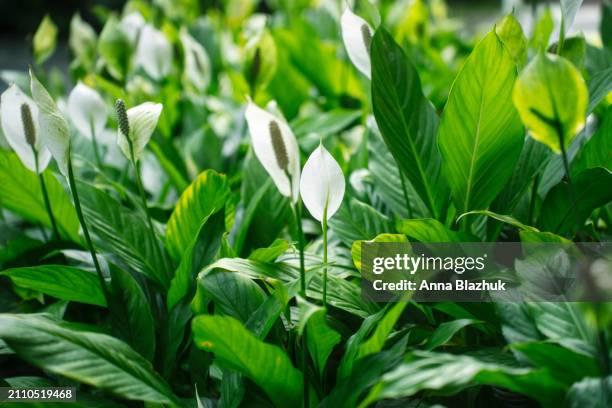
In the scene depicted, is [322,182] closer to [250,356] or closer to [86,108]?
[250,356]

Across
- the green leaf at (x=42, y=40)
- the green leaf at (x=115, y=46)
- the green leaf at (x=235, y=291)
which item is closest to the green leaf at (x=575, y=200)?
the green leaf at (x=235, y=291)

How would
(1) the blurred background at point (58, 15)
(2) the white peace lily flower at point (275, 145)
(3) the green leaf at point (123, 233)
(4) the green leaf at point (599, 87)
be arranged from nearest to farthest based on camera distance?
(2) the white peace lily flower at point (275, 145)
(4) the green leaf at point (599, 87)
(3) the green leaf at point (123, 233)
(1) the blurred background at point (58, 15)

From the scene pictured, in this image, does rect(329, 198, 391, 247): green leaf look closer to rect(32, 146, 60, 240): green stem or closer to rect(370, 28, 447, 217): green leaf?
rect(370, 28, 447, 217): green leaf

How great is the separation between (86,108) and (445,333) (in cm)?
69

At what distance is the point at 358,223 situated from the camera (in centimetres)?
86

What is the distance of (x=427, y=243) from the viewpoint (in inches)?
29.4

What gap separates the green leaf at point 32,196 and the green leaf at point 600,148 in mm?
691

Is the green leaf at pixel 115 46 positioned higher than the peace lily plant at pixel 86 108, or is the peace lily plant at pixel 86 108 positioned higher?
the green leaf at pixel 115 46

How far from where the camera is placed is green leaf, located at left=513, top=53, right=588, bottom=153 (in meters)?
0.55

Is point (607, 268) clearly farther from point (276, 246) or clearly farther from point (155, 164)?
point (155, 164)

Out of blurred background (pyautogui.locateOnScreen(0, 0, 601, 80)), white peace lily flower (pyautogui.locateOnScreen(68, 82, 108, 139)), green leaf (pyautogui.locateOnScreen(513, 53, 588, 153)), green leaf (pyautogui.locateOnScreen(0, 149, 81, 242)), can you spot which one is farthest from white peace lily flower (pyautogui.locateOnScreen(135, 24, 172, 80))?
blurred background (pyautogui.locateOnScreen(0, 0, 601, 80))

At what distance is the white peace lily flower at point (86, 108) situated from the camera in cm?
105

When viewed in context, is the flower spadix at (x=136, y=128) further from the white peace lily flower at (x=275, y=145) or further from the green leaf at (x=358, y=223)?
the green leaf at (x=358, y=223)

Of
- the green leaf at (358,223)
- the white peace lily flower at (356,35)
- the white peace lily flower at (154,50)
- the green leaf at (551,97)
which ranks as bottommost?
the green leaf at (358,223)
